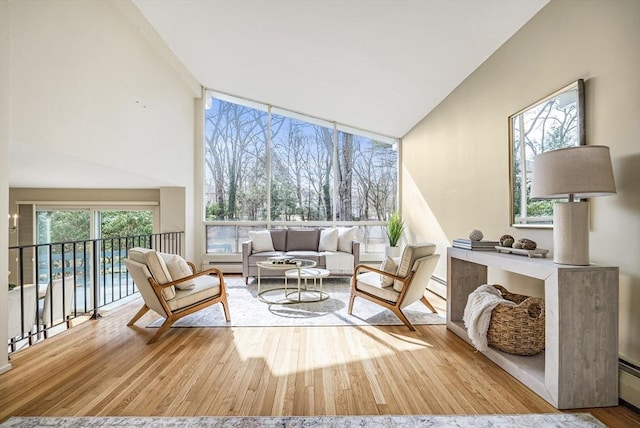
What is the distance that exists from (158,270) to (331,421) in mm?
2008

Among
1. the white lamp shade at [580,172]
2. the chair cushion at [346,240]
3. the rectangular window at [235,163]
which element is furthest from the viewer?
the rectangular window at [235,163]

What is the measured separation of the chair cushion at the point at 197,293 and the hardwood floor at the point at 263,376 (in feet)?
0.98

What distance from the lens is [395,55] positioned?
3.55m

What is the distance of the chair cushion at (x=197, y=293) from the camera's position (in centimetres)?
297

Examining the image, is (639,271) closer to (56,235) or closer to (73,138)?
(73,138)

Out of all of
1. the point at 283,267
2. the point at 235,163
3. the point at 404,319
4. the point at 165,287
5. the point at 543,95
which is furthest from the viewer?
the point at 235,163

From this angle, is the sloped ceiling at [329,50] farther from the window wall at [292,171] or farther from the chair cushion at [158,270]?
the chair cushion at [158,270]

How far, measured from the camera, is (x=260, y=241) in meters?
5.66

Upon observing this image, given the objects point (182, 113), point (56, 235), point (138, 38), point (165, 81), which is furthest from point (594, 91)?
point (56, 235)

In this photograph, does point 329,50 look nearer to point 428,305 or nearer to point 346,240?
point 346,240

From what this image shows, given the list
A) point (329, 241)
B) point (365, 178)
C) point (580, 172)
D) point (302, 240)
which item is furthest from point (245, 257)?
point (580, 172)

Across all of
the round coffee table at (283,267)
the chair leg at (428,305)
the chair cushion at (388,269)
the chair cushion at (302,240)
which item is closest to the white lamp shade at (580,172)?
the chair cushion at (388,269)

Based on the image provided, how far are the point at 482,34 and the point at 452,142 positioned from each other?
55.4 inches

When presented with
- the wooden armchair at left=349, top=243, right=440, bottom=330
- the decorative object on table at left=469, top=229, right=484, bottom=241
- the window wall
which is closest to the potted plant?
the window wall
